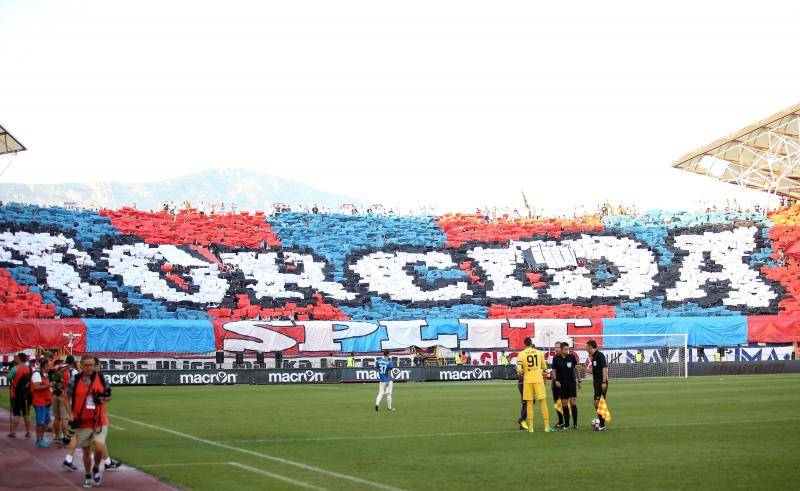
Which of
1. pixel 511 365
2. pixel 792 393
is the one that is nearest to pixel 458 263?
pixel 511 365

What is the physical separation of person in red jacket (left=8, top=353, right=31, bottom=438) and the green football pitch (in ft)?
7.49

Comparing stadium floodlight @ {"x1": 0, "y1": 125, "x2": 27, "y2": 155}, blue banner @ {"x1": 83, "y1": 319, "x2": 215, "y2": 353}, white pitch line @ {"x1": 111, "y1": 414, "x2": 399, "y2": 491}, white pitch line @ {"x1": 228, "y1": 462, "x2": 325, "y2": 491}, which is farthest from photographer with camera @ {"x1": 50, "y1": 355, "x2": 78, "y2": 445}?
stadium floodlight @ {"x1": 0, "y1": 125, "x2": 27, "y2": 155}

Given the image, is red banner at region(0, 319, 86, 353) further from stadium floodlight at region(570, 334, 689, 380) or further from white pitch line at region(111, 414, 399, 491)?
white pitch line at region(111, 414, 399, 491)

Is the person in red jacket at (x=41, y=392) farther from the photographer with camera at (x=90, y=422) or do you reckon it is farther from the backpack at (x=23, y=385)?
the photographer with camera at (x=90, y=422)

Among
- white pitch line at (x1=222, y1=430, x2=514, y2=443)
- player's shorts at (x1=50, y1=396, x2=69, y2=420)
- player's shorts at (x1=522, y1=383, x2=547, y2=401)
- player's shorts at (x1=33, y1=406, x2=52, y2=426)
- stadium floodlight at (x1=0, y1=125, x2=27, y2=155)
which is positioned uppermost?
stadium floodlight at (x1=0, y1=125, x2=27, y2=155)

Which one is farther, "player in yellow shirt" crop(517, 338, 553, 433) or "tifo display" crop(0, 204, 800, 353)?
"tifo display" crop(0, 204, 800, 353)

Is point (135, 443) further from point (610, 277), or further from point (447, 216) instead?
point (447, 216)

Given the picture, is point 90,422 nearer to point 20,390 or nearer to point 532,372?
point 20,390

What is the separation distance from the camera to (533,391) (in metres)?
24.2

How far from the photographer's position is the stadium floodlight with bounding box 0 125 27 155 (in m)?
64.8

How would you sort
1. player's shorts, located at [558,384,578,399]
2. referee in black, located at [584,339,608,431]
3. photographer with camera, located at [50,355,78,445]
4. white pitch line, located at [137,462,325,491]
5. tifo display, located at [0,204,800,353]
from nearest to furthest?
white pitch line, located at [137,462,325,491] → photographer with camera, located at [50,355,78,445] → referee in black, located at [584,339,608,431] → player's shorts, located at [558,384,578,399] → tifo display, located at [0,204,800,353]

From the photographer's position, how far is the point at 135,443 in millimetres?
23219

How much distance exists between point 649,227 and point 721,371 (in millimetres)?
24223

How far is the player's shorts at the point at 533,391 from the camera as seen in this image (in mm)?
23750
